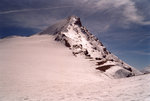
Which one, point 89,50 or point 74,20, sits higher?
point 74,20

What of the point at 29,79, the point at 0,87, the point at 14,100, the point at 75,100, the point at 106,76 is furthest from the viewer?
the point at 106,76

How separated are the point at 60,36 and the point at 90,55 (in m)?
8.12

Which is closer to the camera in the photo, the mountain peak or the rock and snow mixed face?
the rock and snow mixed face

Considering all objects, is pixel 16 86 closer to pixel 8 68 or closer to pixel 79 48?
pixel 8 68

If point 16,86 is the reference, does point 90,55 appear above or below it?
above

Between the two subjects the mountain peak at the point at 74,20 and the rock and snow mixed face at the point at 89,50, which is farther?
the mountain peak at the point at 74,20

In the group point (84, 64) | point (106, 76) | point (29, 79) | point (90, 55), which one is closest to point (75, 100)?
point (29, 79)

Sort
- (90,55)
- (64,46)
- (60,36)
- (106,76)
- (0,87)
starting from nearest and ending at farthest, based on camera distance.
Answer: (0,87)
(106,76)
(90,55)
(64,46)
(60,36)

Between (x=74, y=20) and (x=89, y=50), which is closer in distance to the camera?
(x=89, y=50)

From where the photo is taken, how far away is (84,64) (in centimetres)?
2208

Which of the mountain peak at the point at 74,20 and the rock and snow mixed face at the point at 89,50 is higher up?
the mountain peak at the point at 74,20

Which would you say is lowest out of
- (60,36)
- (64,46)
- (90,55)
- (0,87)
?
(0,87)

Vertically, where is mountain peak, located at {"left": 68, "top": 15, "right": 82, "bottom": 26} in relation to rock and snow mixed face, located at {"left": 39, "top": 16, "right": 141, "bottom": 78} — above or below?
above

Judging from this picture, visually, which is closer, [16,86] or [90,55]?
[16,86]
